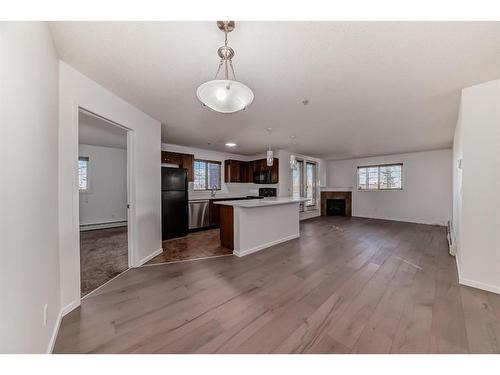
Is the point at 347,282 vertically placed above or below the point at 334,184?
below

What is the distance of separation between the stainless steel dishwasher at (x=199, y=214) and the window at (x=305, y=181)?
3000 millimetres

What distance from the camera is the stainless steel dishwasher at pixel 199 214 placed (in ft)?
16.7

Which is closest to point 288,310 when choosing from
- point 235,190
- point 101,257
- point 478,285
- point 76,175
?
point 478,285

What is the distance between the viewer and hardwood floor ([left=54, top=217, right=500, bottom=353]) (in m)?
1.44

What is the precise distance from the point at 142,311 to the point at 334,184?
7.89m

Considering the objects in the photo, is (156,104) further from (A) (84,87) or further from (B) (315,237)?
(B) (315,237)

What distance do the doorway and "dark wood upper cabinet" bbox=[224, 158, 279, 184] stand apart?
9.56 feet

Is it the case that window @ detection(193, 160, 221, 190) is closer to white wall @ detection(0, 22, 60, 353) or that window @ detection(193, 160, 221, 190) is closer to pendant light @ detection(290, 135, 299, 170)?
pendant light @ detection(290, 135, 299, 170)

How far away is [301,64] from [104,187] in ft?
20.4

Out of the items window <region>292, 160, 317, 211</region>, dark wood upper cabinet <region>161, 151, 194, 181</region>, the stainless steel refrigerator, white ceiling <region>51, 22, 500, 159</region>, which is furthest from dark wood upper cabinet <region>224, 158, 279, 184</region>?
white ceiling <region>51, 22, 500, 159</region>

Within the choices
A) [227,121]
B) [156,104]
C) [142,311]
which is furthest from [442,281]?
[156,104]
